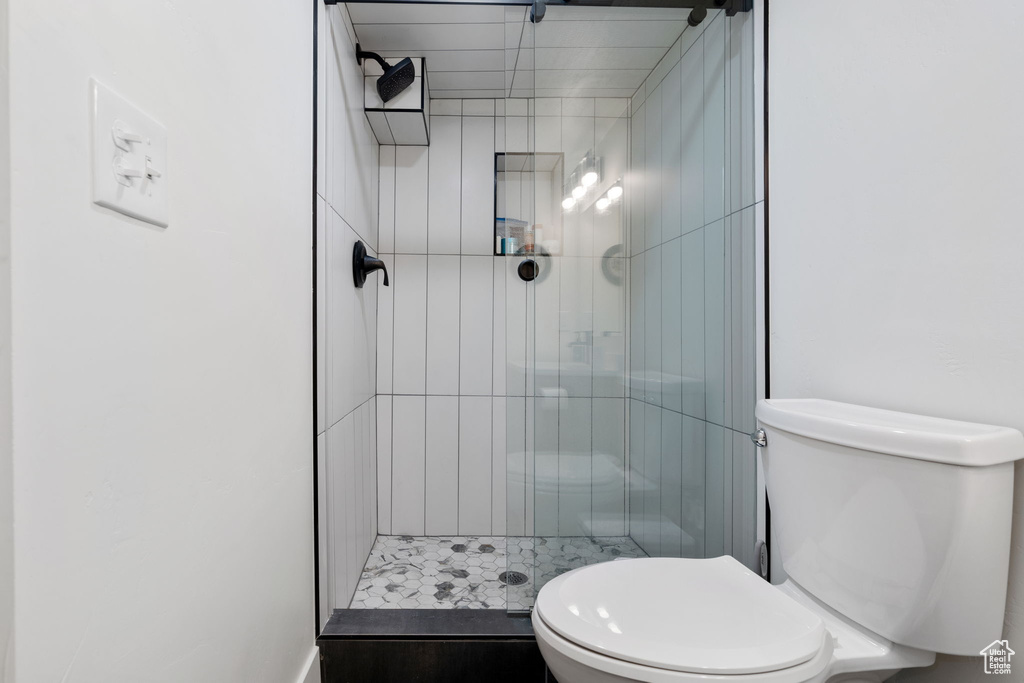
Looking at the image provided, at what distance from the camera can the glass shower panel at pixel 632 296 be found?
1289mm

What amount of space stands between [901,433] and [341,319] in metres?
1.35

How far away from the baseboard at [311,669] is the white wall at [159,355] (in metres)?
0.09

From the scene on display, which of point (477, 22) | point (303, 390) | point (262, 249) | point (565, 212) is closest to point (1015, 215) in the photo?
point (565, 212)

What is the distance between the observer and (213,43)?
0.74 m

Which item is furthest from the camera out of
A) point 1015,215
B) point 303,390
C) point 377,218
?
point 377,218

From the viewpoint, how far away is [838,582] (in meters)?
0.89

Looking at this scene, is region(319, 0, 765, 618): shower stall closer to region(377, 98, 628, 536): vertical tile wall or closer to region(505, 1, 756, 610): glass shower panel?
region(505, 1, 756, 610): glass shower panel

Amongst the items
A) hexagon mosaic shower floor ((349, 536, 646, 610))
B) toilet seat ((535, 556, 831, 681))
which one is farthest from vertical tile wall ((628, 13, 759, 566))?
toilet seat ((535, 556, 831, 681))

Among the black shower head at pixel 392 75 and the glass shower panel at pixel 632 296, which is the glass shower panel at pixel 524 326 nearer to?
the glass shower panel at pixel 632 296

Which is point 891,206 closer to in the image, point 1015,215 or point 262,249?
point 1015,215

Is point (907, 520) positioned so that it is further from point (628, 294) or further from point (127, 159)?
point (127, 159)

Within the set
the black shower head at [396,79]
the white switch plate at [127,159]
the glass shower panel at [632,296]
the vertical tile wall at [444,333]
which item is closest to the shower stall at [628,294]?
the glass shower panel at [632,296]

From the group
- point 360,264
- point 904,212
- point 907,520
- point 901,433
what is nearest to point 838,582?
point 907,520

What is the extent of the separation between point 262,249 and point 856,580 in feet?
4.14
